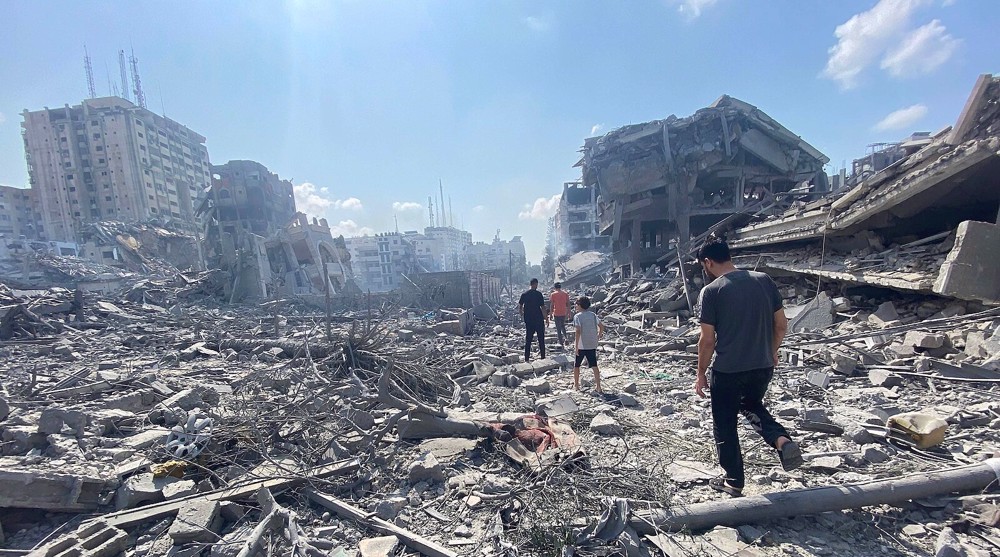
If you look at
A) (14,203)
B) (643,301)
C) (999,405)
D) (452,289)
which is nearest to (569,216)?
(452,289)

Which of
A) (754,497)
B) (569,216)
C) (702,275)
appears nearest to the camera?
(754,497)

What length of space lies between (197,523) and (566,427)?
9.76 feet

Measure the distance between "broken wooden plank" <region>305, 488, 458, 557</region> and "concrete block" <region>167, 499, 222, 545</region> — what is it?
0.60 meters

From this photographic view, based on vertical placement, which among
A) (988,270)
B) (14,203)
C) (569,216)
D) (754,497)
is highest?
(14,203)

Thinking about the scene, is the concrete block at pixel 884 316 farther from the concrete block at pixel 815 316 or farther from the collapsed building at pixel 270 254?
the collapsed building at pixel 270 254

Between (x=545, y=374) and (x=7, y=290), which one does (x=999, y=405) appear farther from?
(x=7, y=290)

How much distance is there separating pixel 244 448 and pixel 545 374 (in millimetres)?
4608

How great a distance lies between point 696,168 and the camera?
16750 mm

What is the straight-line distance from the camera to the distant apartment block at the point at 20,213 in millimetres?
57062

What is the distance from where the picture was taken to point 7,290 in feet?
48.5

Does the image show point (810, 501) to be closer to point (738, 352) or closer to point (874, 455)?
point (738, 352)

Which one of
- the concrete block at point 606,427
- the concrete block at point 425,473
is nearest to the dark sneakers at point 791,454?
the concrete block at point 606,427

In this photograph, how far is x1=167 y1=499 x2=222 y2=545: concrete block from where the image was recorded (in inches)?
103

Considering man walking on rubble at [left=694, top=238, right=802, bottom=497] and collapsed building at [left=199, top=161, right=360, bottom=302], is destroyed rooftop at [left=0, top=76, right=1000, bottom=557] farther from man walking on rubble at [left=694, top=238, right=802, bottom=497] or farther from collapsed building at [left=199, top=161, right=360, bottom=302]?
collapsed building at [left=199, top=161, right=360, bottom=302]
